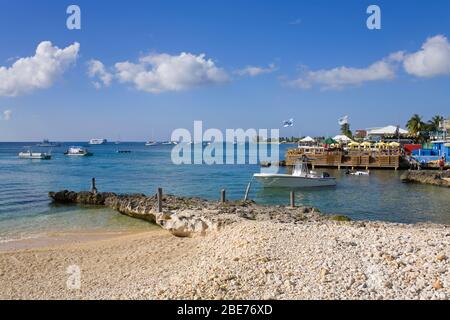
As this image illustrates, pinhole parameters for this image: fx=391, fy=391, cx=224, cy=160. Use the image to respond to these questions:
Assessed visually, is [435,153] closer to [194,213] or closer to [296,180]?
[296,180]

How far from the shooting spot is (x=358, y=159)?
60.2 meters

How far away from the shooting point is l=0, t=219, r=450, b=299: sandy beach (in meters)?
8.33

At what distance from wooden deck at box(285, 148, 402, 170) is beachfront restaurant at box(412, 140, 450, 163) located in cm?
340

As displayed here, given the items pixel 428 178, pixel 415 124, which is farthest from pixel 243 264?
pixel 415 124

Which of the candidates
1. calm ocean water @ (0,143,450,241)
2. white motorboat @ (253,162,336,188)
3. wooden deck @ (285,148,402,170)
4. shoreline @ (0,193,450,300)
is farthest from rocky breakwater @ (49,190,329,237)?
wooden deck @ (285,148,402,170)

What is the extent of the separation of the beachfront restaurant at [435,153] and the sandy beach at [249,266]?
4956cm

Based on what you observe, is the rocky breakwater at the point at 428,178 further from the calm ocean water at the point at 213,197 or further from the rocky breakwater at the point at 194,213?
the rocky breakwater at the point at 194,213

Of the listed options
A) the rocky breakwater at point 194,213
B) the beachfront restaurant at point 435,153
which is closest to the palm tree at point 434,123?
the beachfront restaurant at point 435,153

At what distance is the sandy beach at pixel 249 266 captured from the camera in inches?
328

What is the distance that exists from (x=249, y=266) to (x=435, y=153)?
199 ft

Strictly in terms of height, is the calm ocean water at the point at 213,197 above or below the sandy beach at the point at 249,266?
below

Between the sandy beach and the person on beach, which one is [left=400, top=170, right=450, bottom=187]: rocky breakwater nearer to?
the person on beach

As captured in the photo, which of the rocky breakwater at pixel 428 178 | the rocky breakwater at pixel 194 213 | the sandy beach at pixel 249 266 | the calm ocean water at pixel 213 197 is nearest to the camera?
the sandy beach at pixel 249 266
